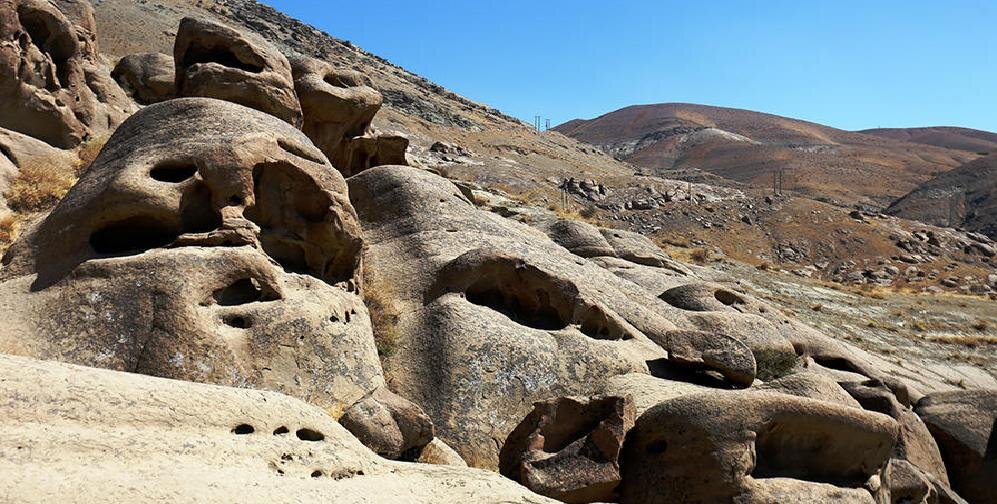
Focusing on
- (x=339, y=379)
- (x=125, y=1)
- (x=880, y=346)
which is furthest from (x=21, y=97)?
(x=125, y=1)

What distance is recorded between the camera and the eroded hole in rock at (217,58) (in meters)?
14.5

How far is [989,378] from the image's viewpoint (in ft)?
80.8

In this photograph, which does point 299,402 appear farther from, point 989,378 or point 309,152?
point 989,378

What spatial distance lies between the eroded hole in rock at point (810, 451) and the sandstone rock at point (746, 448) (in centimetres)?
1

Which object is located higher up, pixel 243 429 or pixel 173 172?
pixel 173 172

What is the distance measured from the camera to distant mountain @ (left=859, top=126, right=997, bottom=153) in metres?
173

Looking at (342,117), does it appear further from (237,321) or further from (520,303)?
(237,321)

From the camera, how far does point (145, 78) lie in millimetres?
22953

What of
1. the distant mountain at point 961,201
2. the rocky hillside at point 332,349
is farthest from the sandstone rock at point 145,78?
the distant mountain at point 961,201

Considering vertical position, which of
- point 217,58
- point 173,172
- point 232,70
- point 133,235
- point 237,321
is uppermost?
point 217,58

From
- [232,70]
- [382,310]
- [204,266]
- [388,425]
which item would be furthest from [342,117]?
[388,425]

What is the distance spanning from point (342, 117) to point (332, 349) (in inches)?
381

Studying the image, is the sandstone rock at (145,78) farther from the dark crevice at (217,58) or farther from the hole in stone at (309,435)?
the hole in stone at (309,435)

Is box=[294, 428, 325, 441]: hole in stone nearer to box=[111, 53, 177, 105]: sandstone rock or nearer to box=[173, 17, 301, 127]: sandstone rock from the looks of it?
box=[173, 17, 301, 127]: sandstone rock
